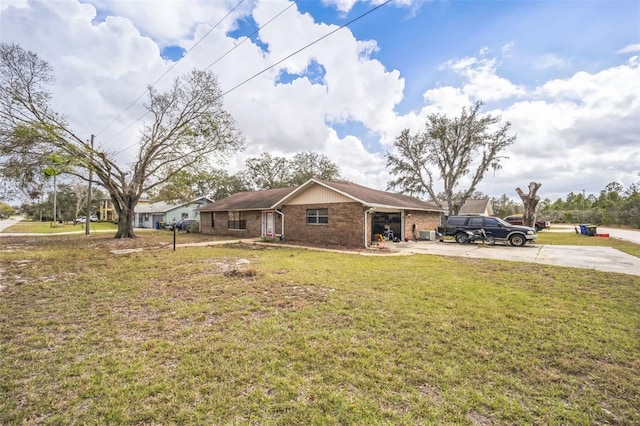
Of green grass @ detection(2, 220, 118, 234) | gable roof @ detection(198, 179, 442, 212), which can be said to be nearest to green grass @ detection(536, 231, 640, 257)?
gable roof @ detection(198, 179, 442, 212)

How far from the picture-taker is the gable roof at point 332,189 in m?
16.0

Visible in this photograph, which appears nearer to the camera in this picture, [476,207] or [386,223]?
[386,223]

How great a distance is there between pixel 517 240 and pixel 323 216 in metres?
10.7

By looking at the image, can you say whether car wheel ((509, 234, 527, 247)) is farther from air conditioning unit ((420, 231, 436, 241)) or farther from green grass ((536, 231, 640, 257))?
air conditioning unit ((420, 231, 436, 241))

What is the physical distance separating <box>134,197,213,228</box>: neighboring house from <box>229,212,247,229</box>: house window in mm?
9155

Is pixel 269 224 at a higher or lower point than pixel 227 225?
higher

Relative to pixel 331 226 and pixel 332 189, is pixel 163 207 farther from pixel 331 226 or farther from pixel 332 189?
pixel 332 189

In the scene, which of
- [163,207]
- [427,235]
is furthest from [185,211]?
[427,235]

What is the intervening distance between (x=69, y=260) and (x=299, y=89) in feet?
39.4

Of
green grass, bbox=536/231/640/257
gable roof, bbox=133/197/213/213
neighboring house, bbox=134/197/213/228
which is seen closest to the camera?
green grass, bbox=536/231/640/257

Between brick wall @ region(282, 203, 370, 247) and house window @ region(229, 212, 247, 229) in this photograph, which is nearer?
brick wall @ region(282, 203, 370, 247)

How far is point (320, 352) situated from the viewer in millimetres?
3521

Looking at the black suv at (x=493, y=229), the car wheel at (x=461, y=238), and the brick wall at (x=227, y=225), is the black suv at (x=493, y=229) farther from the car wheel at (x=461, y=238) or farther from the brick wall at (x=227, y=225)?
the brick wall at (x=227, y=225)

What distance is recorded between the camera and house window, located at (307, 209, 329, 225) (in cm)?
1664
